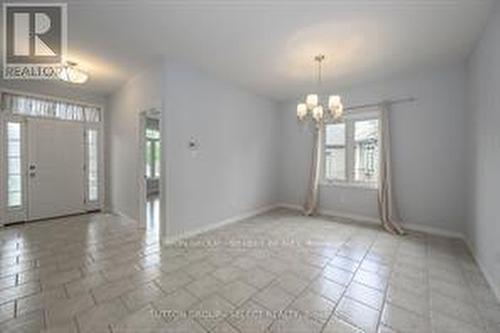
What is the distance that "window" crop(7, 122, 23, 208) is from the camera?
14.5 ft

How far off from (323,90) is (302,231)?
10.0 feet

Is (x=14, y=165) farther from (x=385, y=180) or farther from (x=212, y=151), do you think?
(x=385, y=180)

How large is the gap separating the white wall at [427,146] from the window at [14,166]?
669cm

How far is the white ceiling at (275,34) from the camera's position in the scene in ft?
7.73

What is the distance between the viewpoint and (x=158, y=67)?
11.9 feet

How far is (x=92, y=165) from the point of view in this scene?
18.1 ft

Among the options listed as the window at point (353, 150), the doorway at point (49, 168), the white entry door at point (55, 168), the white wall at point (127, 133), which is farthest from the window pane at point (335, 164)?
the white entry door at point (55, 168)

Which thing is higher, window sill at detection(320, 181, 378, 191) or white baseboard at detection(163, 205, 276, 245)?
window sill at detection(320, 181, 378, 191)

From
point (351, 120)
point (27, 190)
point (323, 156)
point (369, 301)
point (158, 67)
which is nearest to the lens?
point (369, 301)

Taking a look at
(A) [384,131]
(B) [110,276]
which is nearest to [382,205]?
(A) [384,131]

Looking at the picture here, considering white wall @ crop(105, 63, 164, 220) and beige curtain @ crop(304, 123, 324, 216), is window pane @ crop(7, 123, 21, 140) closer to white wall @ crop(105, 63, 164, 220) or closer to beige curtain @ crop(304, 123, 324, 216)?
white wall @ crop(105, 63, 164, 220)

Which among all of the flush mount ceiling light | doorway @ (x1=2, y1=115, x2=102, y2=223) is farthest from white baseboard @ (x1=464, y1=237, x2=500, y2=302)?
doorway @ (x1=2, y1=115, x2=102, y2=223)

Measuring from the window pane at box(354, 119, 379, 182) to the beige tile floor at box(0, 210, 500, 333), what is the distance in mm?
1419

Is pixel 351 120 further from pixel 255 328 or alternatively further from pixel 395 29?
pixel 255 328
